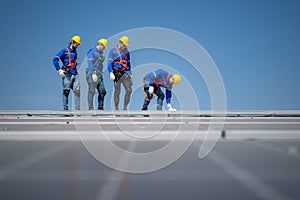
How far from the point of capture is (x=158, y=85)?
9.44 metres

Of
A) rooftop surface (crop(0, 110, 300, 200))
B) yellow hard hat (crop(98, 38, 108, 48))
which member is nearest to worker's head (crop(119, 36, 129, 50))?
yellow hard hat (crop(98, 38, 108, 48))

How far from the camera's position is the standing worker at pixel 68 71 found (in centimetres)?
797

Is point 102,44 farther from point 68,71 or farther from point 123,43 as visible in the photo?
point 68,71

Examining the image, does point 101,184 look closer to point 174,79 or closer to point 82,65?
point 82,65

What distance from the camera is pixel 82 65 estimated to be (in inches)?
339

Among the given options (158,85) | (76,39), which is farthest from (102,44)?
(158,85)

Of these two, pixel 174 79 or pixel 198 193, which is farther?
pixel 174 79

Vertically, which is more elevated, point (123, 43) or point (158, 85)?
point (123, 43)

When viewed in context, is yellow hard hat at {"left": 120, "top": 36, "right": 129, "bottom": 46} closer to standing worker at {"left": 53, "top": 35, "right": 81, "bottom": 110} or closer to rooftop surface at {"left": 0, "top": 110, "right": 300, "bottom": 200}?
standing worker at {"left": 53, "top": 35, "right": 81, "bottom": 110}

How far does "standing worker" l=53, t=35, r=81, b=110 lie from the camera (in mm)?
7969

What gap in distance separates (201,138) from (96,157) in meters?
0.82

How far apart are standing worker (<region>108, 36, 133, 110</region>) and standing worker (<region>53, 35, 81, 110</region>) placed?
0.98m

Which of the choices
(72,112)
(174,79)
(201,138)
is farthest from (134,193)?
(174,79)

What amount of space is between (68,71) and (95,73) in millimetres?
688
